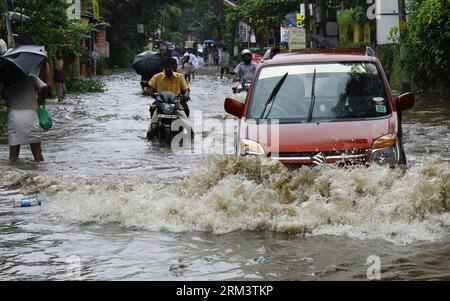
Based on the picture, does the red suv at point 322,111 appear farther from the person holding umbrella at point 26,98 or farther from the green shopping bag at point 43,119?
the green shopping bag at point 43,119

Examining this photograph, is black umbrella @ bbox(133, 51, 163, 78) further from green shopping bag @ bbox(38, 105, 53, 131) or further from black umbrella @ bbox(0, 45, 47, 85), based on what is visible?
black umbrella @ bbox(0, 45, 47, 85)

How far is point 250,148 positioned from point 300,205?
88cm

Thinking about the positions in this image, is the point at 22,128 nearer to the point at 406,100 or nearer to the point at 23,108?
the point at 23,108

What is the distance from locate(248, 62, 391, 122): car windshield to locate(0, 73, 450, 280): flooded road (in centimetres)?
82

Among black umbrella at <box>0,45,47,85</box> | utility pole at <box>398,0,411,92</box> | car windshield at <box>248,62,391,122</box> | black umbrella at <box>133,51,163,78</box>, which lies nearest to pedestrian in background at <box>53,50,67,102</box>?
black umbrella at <box>133,51,163,78</box>

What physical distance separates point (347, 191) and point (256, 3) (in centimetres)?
3584

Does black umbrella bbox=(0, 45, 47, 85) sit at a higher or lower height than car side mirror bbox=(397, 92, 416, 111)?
higher

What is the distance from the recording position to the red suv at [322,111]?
8.18 meters

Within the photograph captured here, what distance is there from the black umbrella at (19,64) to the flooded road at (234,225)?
6.63 feet

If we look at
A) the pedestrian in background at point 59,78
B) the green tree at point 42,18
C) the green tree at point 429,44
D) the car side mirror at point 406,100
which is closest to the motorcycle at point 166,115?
the car side mirror at point 406,100

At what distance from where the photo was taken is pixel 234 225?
776 centimetres

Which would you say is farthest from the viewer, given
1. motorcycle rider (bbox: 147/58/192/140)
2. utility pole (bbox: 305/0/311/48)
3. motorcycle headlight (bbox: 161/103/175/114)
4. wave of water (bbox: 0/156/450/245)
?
utility pole (bbox: 305/0/311/48)

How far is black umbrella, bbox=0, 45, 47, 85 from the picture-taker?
40.3 ft

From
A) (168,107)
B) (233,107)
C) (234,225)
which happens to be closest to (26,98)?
(168,107)
